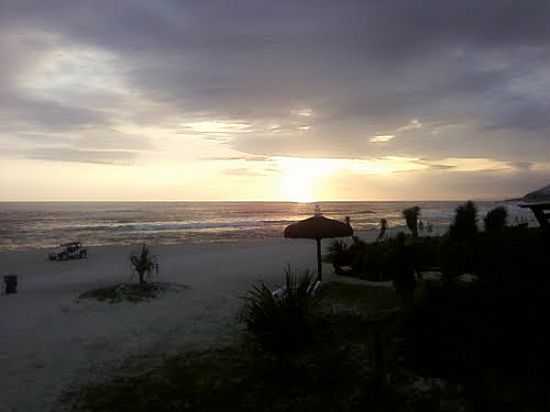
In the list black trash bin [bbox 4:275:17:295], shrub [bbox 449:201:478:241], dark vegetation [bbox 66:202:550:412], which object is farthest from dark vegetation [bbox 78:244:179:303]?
shrub [bbox 449:201:478:241]

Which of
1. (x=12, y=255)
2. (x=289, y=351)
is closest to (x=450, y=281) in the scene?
(x=289, y=351)

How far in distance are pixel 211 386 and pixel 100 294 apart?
24.6 feet

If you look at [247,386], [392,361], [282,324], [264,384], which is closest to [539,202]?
[392,361]

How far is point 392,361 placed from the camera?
625cm

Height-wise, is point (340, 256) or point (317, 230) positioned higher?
point (317, 230)

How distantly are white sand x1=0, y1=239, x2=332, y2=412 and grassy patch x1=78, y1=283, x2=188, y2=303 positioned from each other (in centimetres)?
37

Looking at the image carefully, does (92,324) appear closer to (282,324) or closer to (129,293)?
(129,293)

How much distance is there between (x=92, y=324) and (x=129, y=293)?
272 cm

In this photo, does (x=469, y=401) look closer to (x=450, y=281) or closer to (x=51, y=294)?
(x=450, y=281)

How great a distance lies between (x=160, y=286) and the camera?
1316 centimetres

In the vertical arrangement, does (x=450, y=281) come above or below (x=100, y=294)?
above

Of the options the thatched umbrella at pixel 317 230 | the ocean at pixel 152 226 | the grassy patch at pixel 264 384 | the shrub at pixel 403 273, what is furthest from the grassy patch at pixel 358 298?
the ocean at pixel 152 226

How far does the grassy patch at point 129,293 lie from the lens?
11.8 meters

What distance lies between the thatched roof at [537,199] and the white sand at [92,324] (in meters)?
5.19
